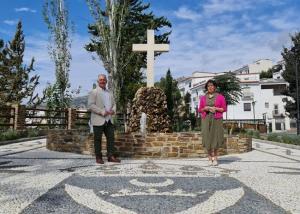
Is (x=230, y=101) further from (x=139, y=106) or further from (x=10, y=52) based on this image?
(x=139, y=106)

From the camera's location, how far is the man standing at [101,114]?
727 centimetres

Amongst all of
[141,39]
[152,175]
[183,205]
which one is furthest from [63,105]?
[183,205]

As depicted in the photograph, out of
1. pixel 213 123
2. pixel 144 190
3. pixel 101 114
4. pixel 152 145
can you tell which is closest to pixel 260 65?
pixel 152 145

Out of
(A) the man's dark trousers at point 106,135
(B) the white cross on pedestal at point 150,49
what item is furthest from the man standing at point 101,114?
(B) the white cross on pedestal at point 150,49

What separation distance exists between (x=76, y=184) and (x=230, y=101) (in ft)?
110

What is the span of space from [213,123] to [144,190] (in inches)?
127

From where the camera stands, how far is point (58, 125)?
2052cm

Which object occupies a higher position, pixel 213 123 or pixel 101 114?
→ pixel 101 114

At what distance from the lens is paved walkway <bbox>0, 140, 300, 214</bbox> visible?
370cm

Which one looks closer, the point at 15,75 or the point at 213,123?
the point at 213,123

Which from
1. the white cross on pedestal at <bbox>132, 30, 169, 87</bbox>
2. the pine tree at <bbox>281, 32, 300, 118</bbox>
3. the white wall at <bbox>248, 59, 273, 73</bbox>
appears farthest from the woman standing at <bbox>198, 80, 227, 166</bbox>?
the white wall at <bbox>248, 59, 273, 73</bbox>

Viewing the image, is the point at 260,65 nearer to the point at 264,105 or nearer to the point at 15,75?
the point at 264,105

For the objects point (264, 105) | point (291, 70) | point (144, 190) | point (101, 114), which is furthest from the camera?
point (264, 105)

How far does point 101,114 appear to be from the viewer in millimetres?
7227
